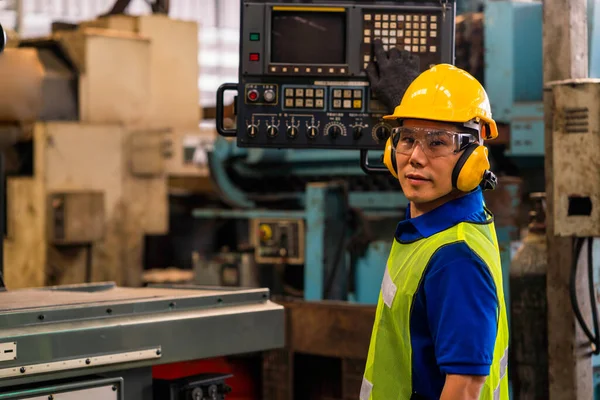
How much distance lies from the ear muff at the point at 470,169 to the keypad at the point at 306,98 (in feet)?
2.69

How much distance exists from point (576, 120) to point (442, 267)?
1.31m

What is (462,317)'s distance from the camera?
64.7 inches

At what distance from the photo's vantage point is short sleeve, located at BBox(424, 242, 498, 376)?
1637 mm

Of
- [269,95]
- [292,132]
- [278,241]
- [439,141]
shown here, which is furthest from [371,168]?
[278,241]

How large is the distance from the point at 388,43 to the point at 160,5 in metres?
1.15

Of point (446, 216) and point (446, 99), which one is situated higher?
point (446, 99)

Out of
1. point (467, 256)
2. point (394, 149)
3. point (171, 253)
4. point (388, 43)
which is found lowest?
point (171, 253)

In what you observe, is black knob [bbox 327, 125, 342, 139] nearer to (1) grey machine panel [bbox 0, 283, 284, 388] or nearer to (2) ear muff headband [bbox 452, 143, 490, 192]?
(1) grey machine panel [bbox 0, 283, 284, 388]

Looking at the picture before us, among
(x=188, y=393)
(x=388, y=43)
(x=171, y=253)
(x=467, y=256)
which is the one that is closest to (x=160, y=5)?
(x=388, y=43)

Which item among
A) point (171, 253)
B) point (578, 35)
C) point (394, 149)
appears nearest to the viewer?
point (394, 149)

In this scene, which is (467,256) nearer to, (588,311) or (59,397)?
Answer: (59,397)

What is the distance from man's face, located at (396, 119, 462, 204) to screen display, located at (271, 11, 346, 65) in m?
0.81

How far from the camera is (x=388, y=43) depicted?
2561 millimetres

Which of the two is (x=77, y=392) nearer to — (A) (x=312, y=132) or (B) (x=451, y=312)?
(B) (x=451, y=312)
